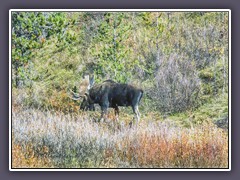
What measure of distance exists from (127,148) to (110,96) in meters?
0.60

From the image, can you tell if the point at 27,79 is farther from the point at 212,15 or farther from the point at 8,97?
the point at 212,15

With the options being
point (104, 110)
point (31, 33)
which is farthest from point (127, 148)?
point (31, 33)

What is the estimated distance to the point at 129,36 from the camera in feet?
84.6

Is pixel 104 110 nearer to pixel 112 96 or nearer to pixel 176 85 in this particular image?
pixel 112 96

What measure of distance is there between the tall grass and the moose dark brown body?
12.2 inches

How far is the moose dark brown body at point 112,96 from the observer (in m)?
25.8

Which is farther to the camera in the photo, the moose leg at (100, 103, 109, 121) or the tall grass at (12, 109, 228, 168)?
the moose leg at (100, 103, 109, 121)

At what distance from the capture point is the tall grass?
84.1ft

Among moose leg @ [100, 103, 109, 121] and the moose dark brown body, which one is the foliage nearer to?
the moose dark brown body

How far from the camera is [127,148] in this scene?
25672 mm

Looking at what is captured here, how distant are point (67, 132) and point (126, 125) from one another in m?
0.62

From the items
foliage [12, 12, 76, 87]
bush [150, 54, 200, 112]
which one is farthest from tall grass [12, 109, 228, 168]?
foliage [12, 12, 76, 87]

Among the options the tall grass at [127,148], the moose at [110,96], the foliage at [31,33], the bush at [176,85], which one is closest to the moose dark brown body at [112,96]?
the moose at [110,96]

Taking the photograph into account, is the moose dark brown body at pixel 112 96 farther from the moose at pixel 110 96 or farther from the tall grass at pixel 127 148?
the tall grass at pixel 127 148
